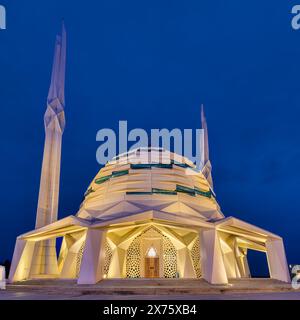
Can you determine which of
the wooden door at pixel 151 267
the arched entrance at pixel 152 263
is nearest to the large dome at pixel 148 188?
the arched entrance at pixel 152 263

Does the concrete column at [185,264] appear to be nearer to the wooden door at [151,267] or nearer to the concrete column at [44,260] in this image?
the wooden door at [151,267]

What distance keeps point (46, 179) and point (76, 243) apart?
6.69 meters

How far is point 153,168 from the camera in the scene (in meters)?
30.8

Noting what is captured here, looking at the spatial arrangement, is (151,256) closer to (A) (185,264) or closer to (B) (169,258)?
(B) (169,258)

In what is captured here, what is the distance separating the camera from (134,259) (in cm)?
2667

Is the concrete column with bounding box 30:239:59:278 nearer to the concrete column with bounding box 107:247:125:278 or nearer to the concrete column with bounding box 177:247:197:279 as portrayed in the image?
the concrete column with bounding box 107:247:125:278

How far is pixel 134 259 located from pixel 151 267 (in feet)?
5.10

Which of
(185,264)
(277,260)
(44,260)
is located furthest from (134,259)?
(277,260)

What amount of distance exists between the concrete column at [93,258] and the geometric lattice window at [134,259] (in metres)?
6.34

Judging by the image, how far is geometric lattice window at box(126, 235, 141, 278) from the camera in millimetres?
26406
